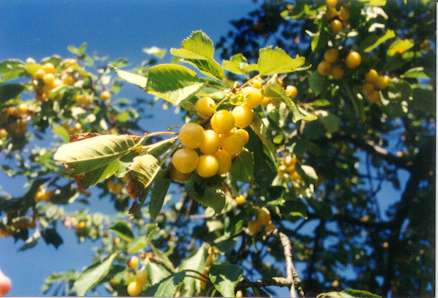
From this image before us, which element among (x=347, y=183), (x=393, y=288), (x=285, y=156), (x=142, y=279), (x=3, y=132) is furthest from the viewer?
(x=347, y=183)

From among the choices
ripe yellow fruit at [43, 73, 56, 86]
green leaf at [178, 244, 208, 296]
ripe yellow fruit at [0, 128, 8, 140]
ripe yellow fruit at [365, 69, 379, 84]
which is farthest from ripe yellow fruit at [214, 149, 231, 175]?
ripe yellow fruit at [0, 128, 8, 140]

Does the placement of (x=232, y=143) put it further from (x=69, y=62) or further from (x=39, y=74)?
(x=69, y=62)

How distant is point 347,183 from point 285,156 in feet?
5.72

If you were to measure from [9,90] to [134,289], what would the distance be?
117 centimetres

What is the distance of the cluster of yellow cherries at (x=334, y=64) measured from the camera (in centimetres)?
187

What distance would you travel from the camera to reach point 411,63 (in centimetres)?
246

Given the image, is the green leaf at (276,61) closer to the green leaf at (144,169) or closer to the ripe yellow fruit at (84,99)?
the green leaf at (144,169)

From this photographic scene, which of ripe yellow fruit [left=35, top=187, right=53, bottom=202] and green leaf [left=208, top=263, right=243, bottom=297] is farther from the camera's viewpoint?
ripe yellow fruit [left=35, top=187, right=53, bottom=202]

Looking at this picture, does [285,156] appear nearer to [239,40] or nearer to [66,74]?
[66,74]

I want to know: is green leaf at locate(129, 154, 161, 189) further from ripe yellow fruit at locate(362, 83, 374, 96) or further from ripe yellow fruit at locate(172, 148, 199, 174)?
ripe yellow fruit at locate(362, 83, 374, 96)

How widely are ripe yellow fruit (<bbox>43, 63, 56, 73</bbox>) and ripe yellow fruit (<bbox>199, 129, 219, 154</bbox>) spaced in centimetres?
157

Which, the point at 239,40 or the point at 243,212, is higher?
the point at 239,40

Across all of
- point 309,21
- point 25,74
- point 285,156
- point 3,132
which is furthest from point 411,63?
point 3,132

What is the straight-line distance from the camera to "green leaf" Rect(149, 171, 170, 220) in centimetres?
107
